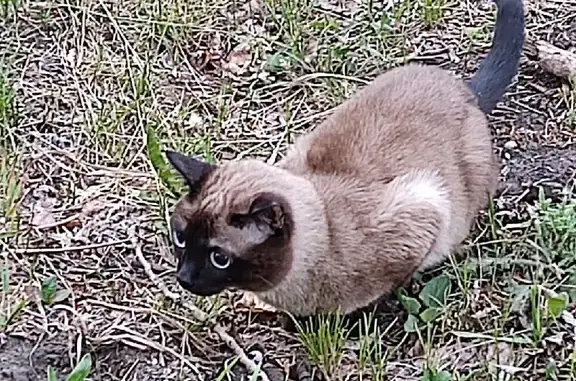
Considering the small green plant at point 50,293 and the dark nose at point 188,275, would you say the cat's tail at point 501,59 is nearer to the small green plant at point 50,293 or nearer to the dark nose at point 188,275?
the dark nose at point 188,275

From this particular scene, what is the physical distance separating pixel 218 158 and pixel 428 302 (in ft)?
3.04

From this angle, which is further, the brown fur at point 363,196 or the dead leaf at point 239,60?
the dead leaf at point 239,60

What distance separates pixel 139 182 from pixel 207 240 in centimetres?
83

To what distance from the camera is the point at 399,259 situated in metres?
2.87

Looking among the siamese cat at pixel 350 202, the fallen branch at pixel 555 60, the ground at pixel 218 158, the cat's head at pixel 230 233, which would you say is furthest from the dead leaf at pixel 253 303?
the fallen branch at pixel 555 60

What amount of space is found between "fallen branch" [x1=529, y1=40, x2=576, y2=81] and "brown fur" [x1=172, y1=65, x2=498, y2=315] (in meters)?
0.63

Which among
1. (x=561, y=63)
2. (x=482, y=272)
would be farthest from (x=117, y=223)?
(x=561, y=63)

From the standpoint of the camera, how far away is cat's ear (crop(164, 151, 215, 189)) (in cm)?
275

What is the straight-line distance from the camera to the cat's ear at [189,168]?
275 centimetres

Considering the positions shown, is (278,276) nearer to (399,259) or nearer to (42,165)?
(399,259)

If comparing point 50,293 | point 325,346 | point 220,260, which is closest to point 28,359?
point 50,293

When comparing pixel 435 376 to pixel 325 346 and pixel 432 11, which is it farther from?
pixel 432 11

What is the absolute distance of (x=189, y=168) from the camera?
9.04 ft

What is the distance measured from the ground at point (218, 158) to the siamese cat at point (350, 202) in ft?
0.35
